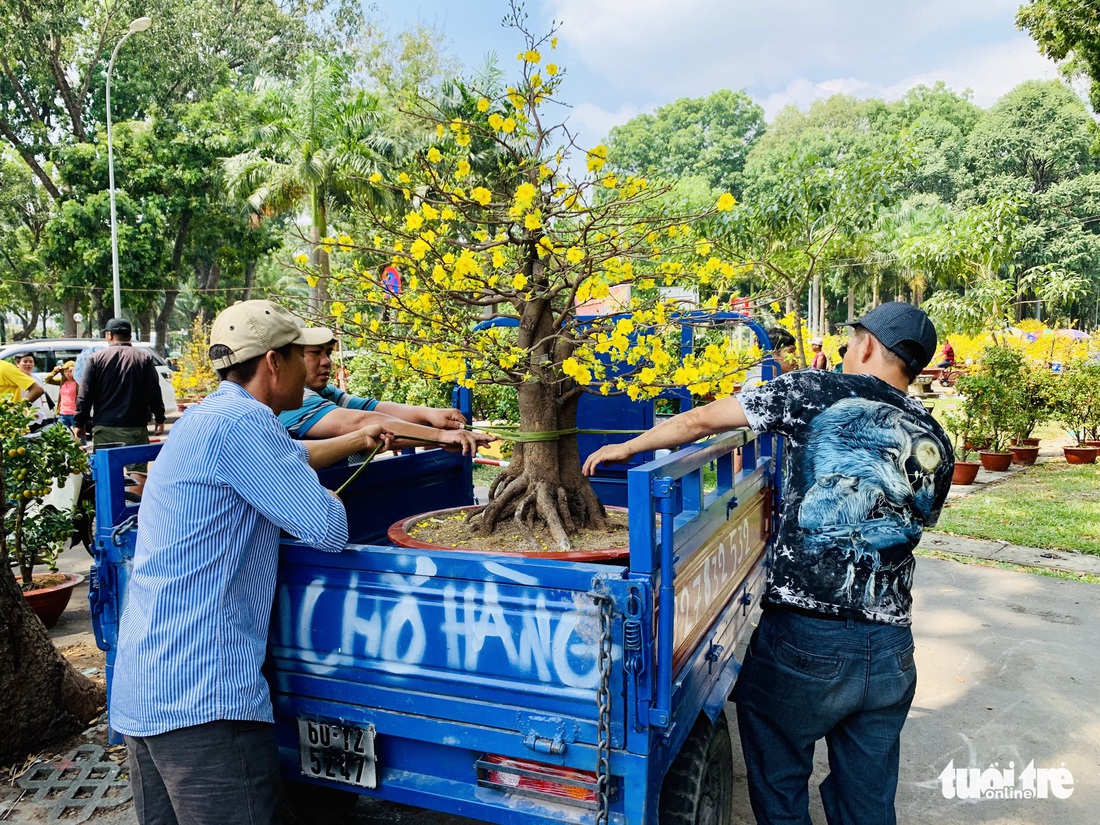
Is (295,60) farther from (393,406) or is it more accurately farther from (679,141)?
(679,141)

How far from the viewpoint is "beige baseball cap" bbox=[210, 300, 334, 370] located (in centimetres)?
215

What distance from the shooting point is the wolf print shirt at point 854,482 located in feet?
7.34

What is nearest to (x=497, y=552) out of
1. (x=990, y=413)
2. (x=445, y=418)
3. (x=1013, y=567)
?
(x=445, y=418)

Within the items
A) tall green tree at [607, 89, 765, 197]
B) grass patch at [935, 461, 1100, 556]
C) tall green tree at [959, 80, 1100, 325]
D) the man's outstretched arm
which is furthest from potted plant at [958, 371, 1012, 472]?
tall green tree at [607, 89, 765, 197]

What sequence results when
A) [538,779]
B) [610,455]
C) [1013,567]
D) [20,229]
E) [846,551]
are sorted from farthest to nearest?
[20,229] → [1013,567] → [610,455] → [846,551] → [538,779]

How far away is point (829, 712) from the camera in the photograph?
227 cm

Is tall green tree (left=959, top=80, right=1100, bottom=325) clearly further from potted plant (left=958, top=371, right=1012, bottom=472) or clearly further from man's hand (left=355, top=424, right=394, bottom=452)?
man's hand (left=355, top=424, right=394, bottom=452)

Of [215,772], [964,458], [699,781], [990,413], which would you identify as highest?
[990,413]

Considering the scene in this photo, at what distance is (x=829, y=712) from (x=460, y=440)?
1.57 metres

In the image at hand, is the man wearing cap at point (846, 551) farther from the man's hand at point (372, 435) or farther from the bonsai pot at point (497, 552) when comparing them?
the man's hand at point (372, 435)

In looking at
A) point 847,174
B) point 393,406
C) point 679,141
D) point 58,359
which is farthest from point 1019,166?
point 393,406

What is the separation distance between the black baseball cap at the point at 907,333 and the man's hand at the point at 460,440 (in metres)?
1.45

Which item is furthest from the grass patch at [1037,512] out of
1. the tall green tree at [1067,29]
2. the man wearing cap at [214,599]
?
the man wearing cap at [214,599]

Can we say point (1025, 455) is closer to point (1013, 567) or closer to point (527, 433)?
point (1013, 567)
